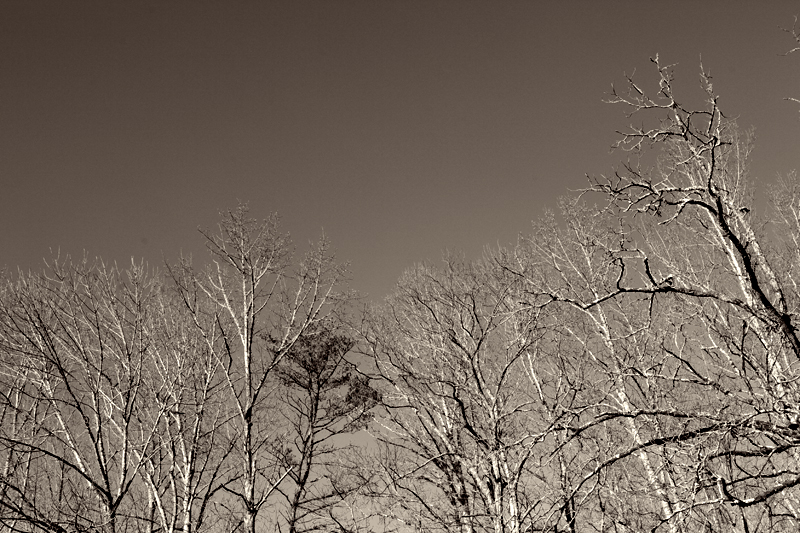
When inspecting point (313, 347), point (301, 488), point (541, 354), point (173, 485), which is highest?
point (313, 347)

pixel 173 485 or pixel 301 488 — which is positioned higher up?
pixel 301 488

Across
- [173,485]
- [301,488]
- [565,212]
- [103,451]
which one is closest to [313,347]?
[301,488]

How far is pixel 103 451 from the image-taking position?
6.03 meters

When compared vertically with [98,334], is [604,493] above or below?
below

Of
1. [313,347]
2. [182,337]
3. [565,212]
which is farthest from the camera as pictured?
[313,347]

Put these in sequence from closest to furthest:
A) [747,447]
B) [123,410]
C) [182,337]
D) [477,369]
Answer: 1. [747,447]
2. [123,410]
3. [477,369]
4. [182,337]

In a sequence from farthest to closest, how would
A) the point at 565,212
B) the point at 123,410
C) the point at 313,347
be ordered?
the point at 313,347 → the point at 565,212 → the point at 123,410

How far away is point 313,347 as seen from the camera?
10.8m

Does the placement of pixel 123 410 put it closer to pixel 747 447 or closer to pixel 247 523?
pixel 247 523

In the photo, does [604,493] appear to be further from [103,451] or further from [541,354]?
[103,451]

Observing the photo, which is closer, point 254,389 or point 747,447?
point 747,447

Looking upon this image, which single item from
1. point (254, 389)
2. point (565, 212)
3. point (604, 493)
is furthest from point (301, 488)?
point (565, 212)

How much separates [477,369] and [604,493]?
2261mm

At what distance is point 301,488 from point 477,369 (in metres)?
5.07
